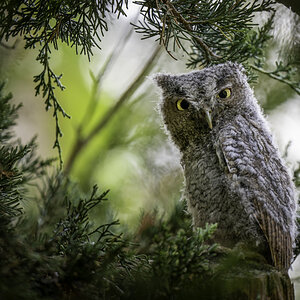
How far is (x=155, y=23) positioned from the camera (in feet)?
4.64

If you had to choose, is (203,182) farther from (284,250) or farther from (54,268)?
(54,268)

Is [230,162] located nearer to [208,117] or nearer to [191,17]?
[208,117]

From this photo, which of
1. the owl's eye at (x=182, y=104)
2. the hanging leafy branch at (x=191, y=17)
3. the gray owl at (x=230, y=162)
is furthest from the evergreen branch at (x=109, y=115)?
the hanging leafy branch at (x=191, y=17)

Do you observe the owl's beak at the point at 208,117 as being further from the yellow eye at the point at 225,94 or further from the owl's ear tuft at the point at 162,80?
the owl's ear tuft at the point at 162,80

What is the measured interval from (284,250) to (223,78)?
0.99m

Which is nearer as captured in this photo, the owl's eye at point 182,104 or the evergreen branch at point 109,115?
the owl's eye at point 182,104

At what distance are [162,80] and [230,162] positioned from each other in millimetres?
776

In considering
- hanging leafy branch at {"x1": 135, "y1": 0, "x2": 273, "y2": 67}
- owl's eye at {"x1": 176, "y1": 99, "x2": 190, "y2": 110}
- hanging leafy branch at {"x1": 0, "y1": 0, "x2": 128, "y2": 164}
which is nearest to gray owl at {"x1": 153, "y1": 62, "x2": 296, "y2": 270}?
owl's eye at {"x1": 176, "y1": 99, "x2": 190, "y2": 110}

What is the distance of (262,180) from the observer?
1656mm

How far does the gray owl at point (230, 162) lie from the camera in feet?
5.17

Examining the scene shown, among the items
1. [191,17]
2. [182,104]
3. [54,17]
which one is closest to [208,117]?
[182,104]

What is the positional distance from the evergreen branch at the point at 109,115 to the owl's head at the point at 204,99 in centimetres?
84

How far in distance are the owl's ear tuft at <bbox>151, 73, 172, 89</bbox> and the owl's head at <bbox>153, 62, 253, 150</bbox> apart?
0.10ft

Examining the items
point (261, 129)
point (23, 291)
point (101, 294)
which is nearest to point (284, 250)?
point (261, 129)
